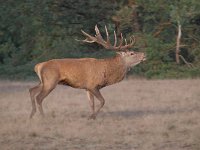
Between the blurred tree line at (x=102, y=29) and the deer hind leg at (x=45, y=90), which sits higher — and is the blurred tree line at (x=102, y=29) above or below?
below

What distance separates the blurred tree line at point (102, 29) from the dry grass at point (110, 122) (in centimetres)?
594

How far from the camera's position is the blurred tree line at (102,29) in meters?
25.2

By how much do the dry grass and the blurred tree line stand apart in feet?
19.5

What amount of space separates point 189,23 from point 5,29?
9647 millimetres

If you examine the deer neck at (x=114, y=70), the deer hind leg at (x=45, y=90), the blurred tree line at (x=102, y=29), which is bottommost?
the blurred tree line at (x=102, y=29)

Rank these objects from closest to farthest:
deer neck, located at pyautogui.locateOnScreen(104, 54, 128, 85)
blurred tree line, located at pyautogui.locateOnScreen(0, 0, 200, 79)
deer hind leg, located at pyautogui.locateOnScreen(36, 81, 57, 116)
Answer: deer hind leg, located at pyautogui.locateOnScreen(36, 81, 57, 116) → deer neck, located at pyautogui.locateOnScreen(104, 54, 128, 85) → blurred tree line, located at pyautogui.locateOnScreen(0, 0, 200, 79)

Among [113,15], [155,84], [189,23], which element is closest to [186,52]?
[189,23]

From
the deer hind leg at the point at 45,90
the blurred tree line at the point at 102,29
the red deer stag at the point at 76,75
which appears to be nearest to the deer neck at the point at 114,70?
the red deer stag at the point at 76,75

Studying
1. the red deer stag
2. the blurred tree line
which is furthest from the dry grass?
the blurred tree line

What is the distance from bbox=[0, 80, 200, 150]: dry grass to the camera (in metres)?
9.85

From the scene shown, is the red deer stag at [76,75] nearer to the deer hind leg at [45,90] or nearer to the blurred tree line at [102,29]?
the deer hind leg at [45,90]

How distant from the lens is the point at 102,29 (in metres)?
27.8

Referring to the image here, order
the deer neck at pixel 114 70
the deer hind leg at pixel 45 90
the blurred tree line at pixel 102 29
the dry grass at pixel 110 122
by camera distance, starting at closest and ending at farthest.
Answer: the dry grass at pixel 110 122, the deer hind leg at pixel 45 90, the deer neck at pixel 114 70, the blurred tree line at pixel 102 29

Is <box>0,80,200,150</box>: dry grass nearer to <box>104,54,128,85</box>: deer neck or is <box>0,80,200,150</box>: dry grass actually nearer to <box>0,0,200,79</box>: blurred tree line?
<box>104,54,128,85</box>: deer neck
